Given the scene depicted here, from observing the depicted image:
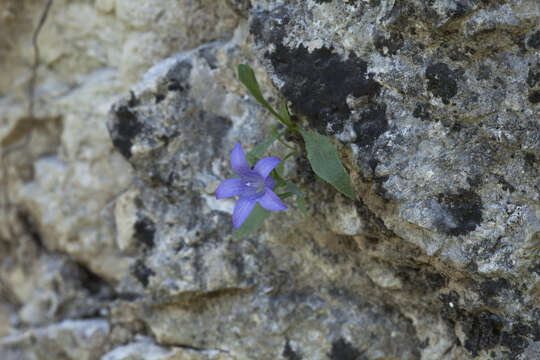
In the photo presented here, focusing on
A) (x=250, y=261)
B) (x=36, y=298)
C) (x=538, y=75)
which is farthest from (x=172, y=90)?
(x=36, y=298)

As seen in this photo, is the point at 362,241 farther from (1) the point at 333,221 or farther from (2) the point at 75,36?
(2) the point at 75,36

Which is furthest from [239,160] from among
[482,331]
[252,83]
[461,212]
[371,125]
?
[482,331]

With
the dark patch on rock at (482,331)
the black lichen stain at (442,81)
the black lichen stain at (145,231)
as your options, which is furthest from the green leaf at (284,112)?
the dark patch on rock at (482,331)

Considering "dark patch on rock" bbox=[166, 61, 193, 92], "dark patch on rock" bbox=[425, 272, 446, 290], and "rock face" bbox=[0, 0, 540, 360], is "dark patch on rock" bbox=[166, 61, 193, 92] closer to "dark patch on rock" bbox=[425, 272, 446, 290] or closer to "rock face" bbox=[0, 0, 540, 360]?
"rock face" bbox=[0, 0, 540, 360]

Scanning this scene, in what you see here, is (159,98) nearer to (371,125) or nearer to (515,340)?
(371,125)

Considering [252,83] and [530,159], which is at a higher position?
[252,83]

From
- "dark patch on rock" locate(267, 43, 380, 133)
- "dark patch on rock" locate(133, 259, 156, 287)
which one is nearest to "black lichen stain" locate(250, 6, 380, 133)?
"dark patch on rock" locate(267, 43, 380, 133)

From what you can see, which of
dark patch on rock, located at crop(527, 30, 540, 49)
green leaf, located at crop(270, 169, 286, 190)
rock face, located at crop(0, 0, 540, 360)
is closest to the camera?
dark patch on rock, located at crop(527, 30, 540, 49)
